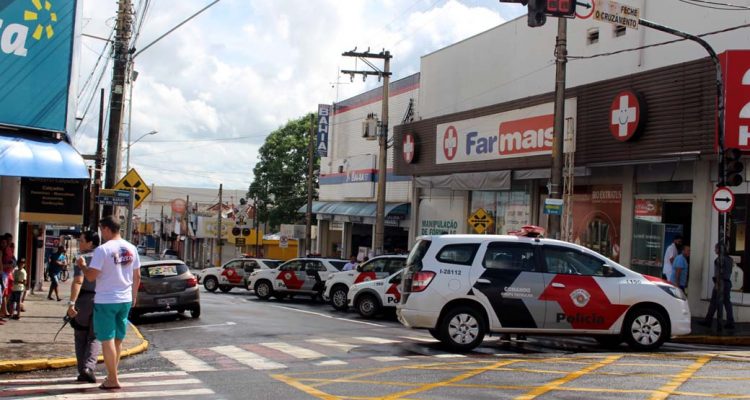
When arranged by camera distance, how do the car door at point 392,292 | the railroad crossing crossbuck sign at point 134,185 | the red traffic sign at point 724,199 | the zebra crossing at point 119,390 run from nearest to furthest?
the zebra crossing at point 119,390, the red traffic sign at point 724,199, the railroad crossing crossbuck sign at point 134,185, the car door at point 392,292

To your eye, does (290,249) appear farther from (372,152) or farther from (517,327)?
(517,327)

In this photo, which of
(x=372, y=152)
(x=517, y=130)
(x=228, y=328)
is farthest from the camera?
(x=372, y=152)

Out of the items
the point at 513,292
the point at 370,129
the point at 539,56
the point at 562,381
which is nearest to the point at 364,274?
the point at 539,56

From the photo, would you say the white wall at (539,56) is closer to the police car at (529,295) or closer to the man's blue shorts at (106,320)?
the police car at (529,295)

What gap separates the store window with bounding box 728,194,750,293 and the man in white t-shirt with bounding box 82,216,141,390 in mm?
13969

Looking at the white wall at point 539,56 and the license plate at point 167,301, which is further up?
the white wall at point 539,56

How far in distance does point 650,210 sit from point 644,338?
8598mm

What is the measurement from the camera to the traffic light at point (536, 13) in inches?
507

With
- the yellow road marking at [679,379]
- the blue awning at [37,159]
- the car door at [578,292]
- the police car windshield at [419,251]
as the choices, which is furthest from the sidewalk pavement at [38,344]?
the yellow road marking at [679,379]

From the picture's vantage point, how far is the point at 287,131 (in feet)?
207

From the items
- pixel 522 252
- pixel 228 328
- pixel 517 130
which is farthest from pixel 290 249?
pixel 522 252

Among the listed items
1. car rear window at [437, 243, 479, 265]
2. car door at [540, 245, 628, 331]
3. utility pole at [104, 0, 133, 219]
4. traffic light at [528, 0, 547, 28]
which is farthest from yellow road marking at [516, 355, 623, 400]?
utility pole at [104, 0, 133, 219]

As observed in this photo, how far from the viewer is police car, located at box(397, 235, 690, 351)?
12.3m

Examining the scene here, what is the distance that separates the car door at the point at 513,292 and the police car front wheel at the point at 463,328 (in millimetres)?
317
